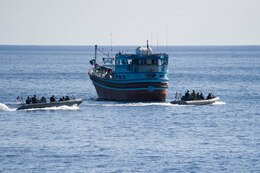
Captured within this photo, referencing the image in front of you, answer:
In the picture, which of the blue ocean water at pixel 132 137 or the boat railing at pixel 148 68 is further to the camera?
the boat railing at pixel 148 68

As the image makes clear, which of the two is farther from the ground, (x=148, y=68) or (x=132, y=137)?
(x=148, y=68)

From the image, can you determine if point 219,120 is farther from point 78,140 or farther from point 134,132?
point 78,140

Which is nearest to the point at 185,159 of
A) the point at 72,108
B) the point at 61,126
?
the point at 61,126

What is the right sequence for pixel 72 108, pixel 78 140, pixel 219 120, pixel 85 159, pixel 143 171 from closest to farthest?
1. pixel 143 171
2. pixel 85 159
3. pixel 78 140
4. pixel 219 120
5. pixel 72 108

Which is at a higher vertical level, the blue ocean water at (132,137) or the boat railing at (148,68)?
the boat railing at (148,68)

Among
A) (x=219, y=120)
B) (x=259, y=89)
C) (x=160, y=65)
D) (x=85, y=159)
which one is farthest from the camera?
(x=259, y=89)

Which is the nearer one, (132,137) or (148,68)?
(132,137)

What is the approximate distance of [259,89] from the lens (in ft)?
495

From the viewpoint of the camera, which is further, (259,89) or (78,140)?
Answer: (259,89)

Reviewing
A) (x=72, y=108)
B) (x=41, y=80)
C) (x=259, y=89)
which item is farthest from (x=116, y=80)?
(x=41, y=80)

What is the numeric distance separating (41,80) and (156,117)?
82356 mm

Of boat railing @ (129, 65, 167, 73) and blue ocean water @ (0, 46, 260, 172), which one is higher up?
boat railing @ (129, 65, 167, 73)

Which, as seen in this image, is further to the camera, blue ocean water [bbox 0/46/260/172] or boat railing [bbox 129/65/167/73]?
boat railing [bbox 129/65/167/73]

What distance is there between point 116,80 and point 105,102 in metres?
3.65
